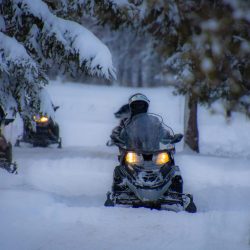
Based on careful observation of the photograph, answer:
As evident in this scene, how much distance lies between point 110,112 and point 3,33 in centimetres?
3001

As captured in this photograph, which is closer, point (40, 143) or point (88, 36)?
point (88, 36)

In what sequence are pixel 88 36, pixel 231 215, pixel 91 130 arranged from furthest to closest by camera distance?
pixel 91 130 → pixel 88 36 → pixel 231 215

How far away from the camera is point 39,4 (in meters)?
9.62

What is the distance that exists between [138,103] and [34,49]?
2105 millimetres

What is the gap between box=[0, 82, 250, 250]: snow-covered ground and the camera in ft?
21.9

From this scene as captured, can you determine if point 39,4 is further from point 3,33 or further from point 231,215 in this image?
point 231,215

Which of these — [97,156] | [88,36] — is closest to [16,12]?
[88,36]

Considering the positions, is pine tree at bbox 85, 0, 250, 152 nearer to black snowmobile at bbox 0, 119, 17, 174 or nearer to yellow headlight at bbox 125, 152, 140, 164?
black snowmobile at bbox 0, 119, 17, 174

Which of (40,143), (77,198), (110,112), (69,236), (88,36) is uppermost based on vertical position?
(88,36)

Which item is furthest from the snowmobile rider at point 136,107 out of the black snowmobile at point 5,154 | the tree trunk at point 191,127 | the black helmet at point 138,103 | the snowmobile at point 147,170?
the tree trunk at point 191,127

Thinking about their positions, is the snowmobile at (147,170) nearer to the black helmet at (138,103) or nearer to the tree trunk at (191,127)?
the black helmet at (138,103)

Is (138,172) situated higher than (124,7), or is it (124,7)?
Answer: (124,7)

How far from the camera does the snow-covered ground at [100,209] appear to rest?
6684 mm

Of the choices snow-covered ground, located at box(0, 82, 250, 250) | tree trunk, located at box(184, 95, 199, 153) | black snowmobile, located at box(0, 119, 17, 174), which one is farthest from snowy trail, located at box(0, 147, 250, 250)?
tree trunk, located at box(184, 95, 199, 153)
